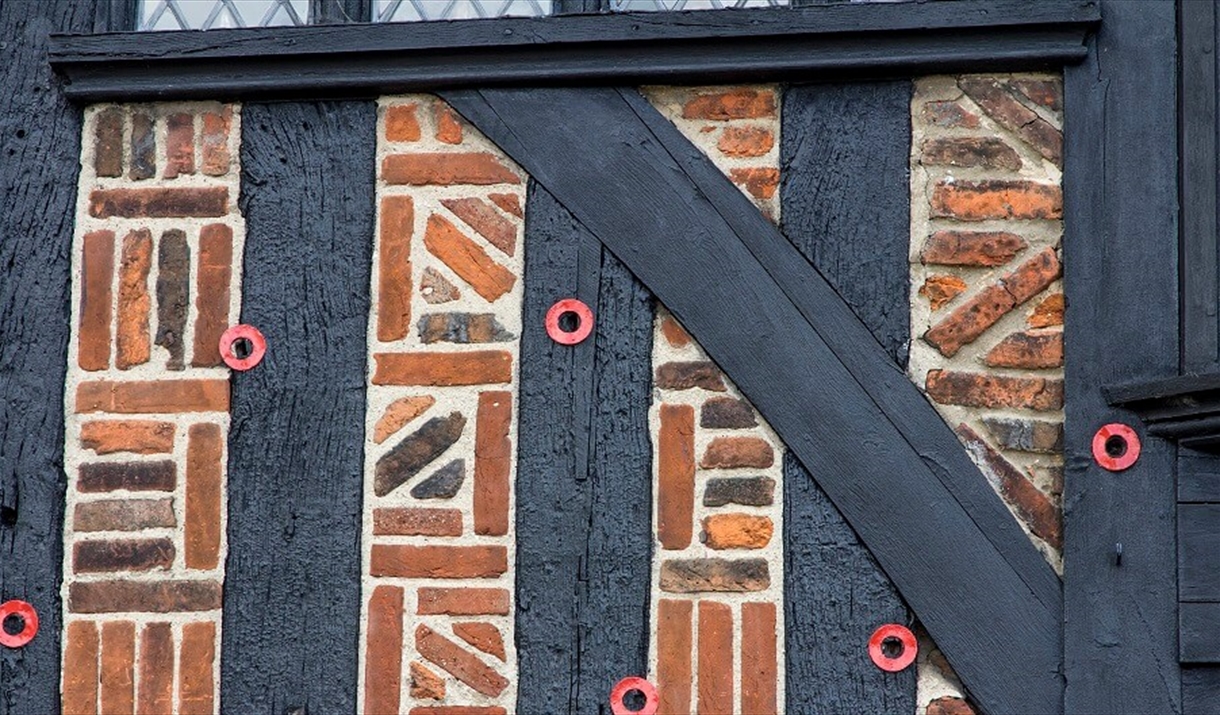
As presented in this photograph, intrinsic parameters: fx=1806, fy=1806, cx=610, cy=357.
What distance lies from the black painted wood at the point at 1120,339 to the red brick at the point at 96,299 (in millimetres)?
1979

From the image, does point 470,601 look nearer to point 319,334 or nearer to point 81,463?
point 319,334

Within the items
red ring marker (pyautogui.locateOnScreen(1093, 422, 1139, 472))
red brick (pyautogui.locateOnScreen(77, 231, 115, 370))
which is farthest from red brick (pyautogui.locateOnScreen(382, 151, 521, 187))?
red ring marker (pyautogui.locateOnScreen(1093, 422, 1139, 472))

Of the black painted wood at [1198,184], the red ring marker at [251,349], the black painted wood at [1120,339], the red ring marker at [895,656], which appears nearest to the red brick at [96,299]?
the red ring marker at [251,349]

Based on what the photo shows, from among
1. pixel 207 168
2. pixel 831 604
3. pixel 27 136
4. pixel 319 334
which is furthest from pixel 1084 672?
pixel 27 136

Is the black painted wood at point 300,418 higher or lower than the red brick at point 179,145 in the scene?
lower

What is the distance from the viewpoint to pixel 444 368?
12.2 feet

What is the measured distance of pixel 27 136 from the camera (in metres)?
3.89

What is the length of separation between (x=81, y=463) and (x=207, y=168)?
2.21ft

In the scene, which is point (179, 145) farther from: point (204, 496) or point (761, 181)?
Result: point (761, 181)

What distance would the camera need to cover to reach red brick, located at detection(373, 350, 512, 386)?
3.70 m

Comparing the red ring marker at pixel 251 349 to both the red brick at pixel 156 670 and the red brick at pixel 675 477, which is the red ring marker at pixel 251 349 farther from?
the red brick at pixel 675 477

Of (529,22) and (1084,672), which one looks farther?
(529,22)

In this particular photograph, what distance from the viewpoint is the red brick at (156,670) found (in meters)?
3.65

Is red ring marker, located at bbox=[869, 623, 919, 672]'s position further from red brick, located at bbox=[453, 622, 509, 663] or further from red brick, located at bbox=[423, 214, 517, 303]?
red brick, located at bbox=[423, 214, 517, 303]
